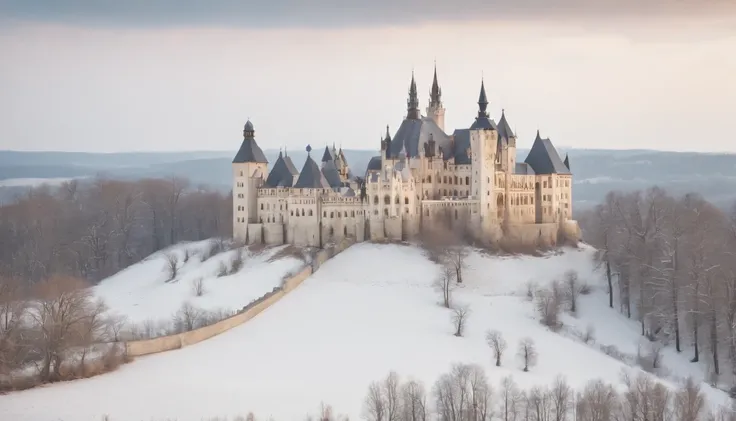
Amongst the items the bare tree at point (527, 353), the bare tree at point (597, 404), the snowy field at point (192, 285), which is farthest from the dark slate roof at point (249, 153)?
the bare tree at point (597, 404)

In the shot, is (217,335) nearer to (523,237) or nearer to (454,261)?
(454,261)

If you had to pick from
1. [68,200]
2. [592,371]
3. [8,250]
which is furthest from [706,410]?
[68,200]

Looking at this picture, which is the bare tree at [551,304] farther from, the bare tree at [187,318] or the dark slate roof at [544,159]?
the bare tree at [187,318]

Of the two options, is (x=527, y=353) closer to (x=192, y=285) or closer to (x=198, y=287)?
(x=198, y=287)

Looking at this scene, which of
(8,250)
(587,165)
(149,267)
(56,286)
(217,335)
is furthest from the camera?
(587,165)

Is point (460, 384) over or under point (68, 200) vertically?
under

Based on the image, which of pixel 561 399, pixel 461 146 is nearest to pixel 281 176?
pixel 461 146

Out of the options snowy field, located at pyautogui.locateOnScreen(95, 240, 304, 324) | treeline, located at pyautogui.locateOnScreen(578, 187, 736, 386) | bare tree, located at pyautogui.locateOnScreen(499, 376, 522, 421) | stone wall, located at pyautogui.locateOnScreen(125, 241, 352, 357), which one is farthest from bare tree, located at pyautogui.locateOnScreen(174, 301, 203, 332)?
treeline, located at pyautogui.locateOnScreen(578, 187, 736, 386)
